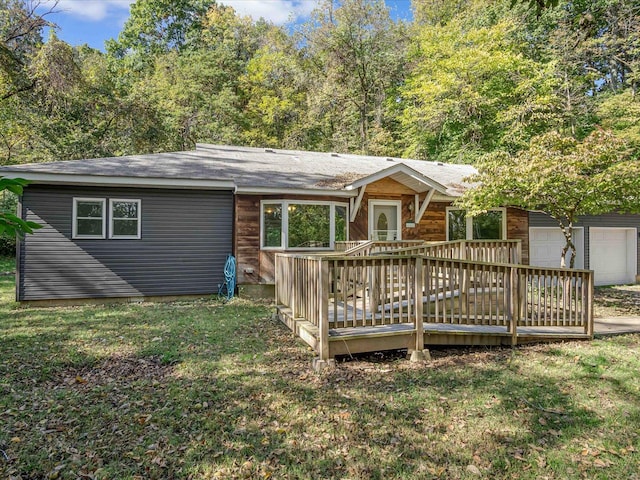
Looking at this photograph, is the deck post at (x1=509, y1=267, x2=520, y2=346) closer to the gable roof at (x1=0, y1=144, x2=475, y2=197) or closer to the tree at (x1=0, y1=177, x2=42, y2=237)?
the gable roof at (x1=0, y1=144, x2=475, y2=197)

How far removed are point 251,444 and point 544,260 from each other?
13.0 m

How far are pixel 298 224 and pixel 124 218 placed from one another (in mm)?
4322

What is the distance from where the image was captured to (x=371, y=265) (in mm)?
4992

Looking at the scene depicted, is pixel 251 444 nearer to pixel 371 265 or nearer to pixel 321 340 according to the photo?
pixel 321 340

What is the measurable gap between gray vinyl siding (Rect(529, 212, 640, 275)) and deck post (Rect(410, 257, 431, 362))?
9.39m

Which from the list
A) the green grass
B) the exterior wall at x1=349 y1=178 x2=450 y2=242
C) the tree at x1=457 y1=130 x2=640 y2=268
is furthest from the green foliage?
the green grass

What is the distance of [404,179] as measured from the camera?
10320mm

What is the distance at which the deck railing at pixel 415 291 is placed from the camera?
483cm

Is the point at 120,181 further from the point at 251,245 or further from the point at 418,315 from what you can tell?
the point at 418,315

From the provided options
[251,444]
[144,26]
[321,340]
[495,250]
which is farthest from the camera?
[144,26]

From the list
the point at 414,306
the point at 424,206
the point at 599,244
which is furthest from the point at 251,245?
the point at 599,244

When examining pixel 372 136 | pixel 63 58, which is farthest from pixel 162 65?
pixel 372 136

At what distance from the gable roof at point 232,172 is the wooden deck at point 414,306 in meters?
3.26

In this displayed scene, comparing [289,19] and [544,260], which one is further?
[289,19]
